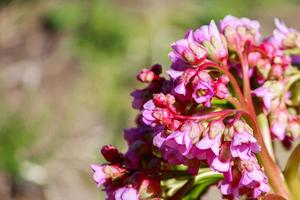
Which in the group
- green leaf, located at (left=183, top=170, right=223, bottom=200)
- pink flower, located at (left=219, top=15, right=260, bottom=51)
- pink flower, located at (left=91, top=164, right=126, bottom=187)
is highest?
pink flower, located at (left=219, top=15, right=260, bottom=51)

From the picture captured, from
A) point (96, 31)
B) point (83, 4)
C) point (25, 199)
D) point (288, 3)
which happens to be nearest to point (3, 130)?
point (25, 199)

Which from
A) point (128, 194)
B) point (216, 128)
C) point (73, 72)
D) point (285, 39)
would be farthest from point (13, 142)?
point (216, 128)

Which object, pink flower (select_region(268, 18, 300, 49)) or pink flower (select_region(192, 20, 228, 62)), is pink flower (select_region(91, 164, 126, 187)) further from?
pink flower (select_region(268, 18, 300, 49))

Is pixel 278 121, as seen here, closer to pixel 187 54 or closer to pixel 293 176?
pixel 293 176

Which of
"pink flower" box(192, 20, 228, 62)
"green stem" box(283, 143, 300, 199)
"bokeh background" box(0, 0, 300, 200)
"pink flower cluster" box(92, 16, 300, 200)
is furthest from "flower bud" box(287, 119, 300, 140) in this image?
"bokeh background" box(0, 0, 300, 200)

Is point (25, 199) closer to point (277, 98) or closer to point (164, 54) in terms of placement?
point (164, 54)

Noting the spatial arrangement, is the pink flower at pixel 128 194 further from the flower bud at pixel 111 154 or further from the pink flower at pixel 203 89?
the pink flower at pixel 203 89

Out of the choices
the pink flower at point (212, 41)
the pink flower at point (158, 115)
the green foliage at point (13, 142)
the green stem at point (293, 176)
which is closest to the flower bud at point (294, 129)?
the green stem at point (293, 176)
